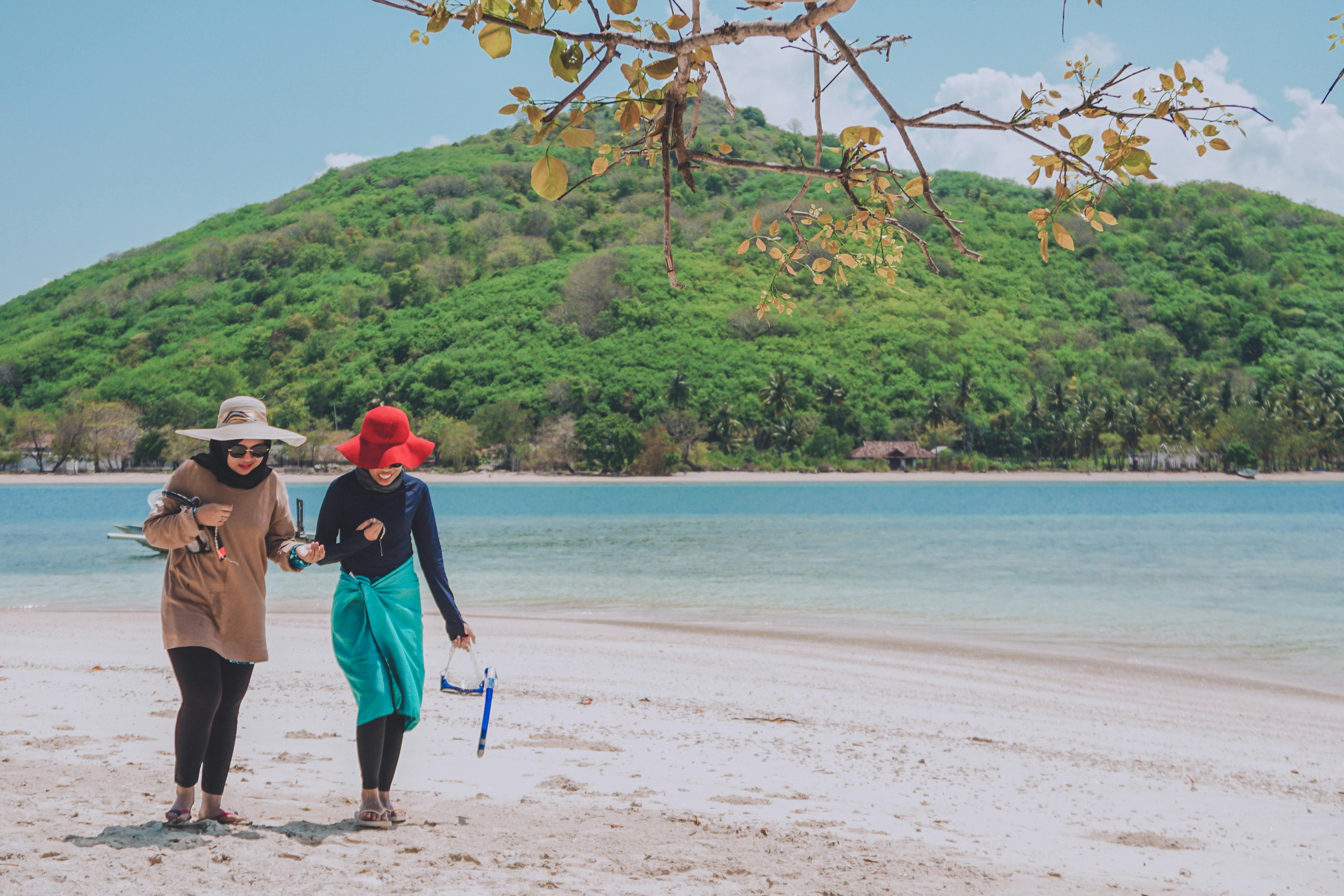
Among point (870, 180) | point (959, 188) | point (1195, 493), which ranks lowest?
point (1195, 493)

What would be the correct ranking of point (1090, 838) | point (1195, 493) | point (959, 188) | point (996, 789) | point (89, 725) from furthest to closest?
point (959, 188) < point (1195, 493) < point (89, 725) < point (996, 789) < point (1090, 838)

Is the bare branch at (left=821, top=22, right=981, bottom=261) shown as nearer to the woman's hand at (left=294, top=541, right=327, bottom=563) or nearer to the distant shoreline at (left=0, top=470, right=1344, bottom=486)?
the woman's hand at (left=294, top=541, right=327, bottom=563)

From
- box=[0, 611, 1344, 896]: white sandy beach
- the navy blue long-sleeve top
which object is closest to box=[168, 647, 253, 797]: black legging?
box=[0, 611, 1344, 896]: white sandy beach

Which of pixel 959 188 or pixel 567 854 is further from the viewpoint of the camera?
pixel 959 188

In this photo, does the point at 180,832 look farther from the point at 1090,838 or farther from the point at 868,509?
the point at 868,509

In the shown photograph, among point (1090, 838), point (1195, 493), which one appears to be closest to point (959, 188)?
point (1195, 493)

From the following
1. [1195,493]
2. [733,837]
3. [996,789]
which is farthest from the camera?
[1195,493]

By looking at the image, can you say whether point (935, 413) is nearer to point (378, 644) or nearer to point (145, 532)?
point (378, 644)

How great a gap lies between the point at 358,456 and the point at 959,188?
13068cm

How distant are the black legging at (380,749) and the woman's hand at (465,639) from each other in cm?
31

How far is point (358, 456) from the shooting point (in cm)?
319

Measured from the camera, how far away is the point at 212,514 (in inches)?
114

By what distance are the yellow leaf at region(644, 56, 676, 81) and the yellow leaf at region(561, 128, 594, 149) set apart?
0.58 feet

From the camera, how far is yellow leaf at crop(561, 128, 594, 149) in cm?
157
